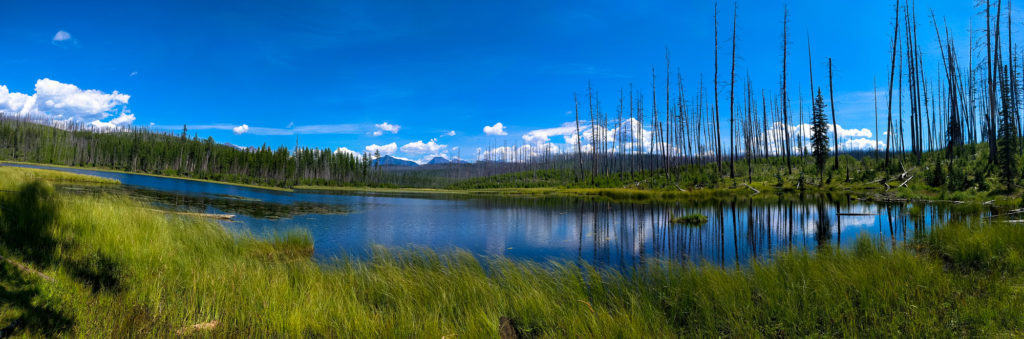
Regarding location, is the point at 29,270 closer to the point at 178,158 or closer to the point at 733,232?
the point at 733,232

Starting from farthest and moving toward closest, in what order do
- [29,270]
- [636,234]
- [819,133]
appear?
[819,133] < [636,234] < [29,270]

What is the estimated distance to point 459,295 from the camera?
5.74m

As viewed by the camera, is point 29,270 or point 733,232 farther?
point 733,232

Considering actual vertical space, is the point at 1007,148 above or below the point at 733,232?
above

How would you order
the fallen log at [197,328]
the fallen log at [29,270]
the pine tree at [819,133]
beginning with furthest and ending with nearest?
the pine tree at [819,133], the fallen log at [29,270], the fallen log at [197,328]

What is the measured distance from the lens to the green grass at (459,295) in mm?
4016

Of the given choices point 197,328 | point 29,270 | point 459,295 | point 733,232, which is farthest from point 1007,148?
point 29,270

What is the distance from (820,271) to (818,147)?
4238 cm

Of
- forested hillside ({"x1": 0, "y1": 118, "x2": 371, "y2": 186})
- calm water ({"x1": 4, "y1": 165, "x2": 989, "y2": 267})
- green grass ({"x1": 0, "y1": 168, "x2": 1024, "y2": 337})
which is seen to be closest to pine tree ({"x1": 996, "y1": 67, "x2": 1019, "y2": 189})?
calm water ({"x1": 4, "y1": 165, "x2": 989, "y2": 267})

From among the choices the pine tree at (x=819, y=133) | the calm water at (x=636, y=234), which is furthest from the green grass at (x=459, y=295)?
the pine tree at (x=819, y=133)

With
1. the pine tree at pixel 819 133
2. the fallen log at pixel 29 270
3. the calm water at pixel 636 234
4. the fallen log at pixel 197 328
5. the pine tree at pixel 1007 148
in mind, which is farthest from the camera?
the pine tree at pixel 819 133

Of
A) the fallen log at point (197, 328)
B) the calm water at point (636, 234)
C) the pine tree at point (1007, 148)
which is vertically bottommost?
the calm water at point (636, 234)

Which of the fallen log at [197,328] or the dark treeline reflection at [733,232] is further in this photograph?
the dark treeline reflection at [733,232]

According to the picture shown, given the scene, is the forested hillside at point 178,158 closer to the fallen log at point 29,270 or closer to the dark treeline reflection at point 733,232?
the dark treeline reflection at point 733,232
